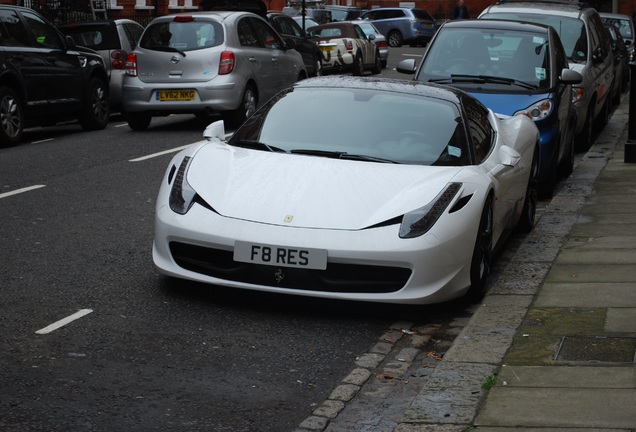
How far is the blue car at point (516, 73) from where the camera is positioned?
11961 millimetres

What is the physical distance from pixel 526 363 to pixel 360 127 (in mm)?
2556

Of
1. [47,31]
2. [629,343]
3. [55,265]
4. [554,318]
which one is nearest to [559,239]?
[554,318]

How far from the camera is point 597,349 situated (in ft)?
20.6

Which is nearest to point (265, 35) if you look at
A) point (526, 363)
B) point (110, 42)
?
point (110, 42)

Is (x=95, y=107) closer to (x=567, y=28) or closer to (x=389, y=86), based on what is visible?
(x=567, y=28)

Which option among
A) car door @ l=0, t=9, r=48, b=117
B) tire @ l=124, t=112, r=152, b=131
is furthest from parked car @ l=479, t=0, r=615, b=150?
car door @ l=0, t=9, r=48, b=117

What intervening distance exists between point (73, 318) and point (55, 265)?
4.69ft

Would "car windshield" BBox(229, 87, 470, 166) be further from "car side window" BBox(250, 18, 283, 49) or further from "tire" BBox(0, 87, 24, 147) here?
"car side window" BBox(250, 18, 283, 49)

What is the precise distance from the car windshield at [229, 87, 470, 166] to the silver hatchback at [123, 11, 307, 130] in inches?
357

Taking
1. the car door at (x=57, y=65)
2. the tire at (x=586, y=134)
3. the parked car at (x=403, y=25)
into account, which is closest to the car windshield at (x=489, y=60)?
the tire at (x=586, y=134)

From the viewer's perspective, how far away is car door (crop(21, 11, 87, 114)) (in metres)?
17.3

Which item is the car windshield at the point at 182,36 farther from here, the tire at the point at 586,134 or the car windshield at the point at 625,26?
the car windshield at the point at 625,26

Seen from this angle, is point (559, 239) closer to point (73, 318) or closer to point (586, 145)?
Result: point (73, 318)

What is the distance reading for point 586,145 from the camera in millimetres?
16125
